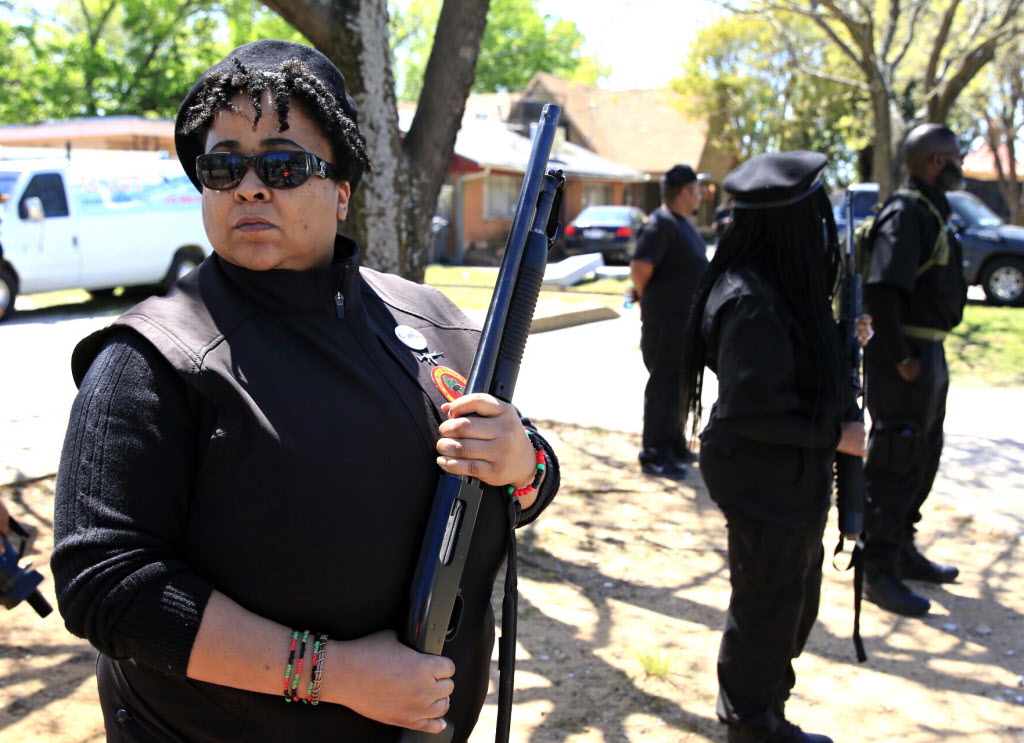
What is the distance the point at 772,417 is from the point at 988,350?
961cm

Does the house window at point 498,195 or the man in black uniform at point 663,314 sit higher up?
the house window at point 498,195

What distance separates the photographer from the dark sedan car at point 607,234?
24531 mm

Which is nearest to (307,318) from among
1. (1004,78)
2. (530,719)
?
(530,719)

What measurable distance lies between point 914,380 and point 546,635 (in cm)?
209

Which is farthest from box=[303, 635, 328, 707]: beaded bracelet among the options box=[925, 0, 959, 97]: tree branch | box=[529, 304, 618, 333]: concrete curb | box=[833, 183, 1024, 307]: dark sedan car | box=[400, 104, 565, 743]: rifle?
box=[833, 183, 1024, 307]: dark sedan car

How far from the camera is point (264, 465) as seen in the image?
150 centimetres

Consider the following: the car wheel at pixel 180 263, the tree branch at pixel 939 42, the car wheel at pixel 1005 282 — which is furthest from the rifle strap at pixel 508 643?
the car wheel at pixel 1005 282

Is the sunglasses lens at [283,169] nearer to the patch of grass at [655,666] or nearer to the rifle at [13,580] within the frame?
the rifle at [13,580]

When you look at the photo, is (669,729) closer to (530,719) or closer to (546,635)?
(530,719)

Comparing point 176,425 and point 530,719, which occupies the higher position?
point 176,425

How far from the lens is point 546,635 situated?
432 centimetres

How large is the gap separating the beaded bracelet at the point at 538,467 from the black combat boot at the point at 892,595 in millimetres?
3238

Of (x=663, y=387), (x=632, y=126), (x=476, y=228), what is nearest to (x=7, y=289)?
(x=663, y=387)

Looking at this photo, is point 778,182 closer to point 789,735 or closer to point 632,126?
point 789,735
